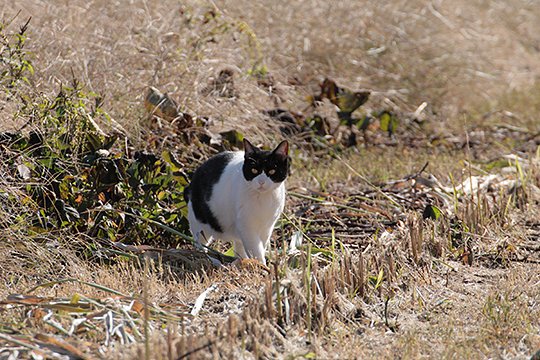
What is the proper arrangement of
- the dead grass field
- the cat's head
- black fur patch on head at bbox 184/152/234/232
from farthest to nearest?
black fur patch on head at bbox 184/152/234/232, the cat's head, the dead grass field

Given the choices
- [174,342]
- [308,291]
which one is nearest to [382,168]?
[308,291]

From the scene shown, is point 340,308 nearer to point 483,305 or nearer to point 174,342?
point 483,305

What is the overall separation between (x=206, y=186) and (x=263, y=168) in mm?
510

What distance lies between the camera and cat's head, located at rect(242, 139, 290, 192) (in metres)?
4.49

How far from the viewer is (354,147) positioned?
766 cm

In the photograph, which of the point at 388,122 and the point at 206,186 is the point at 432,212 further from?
the point at 388,122

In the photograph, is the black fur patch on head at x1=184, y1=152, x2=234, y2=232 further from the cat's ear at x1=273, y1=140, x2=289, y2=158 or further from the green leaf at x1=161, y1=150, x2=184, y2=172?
the cat's ear at x1=273, y1=140, x2=289, y2=158

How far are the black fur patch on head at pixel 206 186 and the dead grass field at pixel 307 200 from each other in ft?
0.71

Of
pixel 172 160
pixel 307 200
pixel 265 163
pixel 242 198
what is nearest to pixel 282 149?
pixel 265 163

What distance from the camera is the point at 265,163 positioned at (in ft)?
14.8

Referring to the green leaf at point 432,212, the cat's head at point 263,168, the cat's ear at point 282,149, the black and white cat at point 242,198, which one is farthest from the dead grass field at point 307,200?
the cat's ear at point 282,149

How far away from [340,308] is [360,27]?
6.35 metres

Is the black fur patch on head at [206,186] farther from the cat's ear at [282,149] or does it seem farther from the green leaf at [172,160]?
the cat's ear at [282,149]

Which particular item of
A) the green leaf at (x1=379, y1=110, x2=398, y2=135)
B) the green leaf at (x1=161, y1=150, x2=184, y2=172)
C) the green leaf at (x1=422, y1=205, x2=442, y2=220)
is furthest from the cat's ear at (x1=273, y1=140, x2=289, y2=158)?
the green leaf at (x1=379, y1=110, x2=398, y2=135)
